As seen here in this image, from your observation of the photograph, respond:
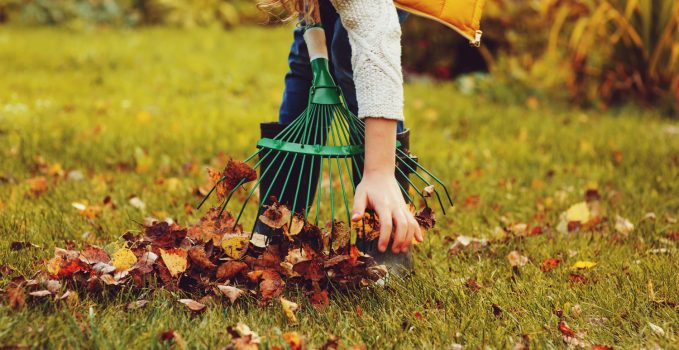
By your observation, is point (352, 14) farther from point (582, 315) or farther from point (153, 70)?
point (153, 70)

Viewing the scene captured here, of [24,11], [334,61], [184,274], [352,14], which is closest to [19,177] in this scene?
[184,274]

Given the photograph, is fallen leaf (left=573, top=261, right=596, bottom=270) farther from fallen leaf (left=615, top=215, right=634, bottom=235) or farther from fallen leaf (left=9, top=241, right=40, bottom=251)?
fallen leaf (left=9, top=241, right=40, bottom=251)

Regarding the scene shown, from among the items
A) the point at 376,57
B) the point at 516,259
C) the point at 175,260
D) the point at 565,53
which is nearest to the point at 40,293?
the point at 175,260

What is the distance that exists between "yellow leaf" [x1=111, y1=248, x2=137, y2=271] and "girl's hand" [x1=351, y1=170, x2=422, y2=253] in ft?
2.11

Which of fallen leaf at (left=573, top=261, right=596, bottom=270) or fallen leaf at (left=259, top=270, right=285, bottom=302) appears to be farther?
fallen leaf at (left=573, top=261, right=596, bottom=270)

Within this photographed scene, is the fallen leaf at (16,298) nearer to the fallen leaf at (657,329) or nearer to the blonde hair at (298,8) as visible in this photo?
the blonde hair at (298,8)

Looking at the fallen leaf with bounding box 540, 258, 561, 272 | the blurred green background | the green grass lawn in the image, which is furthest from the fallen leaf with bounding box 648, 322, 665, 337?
the blurred green background

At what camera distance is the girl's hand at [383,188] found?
148 cm

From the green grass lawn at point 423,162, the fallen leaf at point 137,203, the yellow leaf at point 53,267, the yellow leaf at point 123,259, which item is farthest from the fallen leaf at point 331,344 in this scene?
the fallen leaf at point 137,203

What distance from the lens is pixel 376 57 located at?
150 centimetres

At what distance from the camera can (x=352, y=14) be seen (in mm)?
1537

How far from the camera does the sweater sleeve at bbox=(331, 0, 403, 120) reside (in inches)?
58.8

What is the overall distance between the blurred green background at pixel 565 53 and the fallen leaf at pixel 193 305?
12.8ft

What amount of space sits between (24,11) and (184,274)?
27.9 feet
